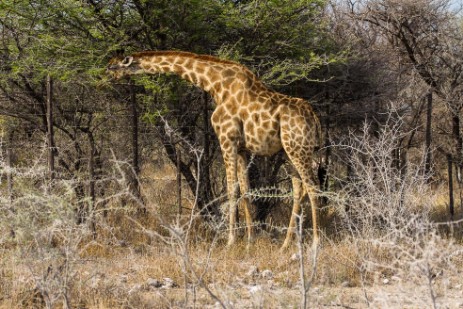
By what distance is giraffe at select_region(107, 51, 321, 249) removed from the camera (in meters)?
7.41

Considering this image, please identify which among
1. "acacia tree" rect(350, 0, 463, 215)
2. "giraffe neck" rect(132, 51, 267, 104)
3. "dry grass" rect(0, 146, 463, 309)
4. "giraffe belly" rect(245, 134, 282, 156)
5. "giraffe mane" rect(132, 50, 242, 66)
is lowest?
"dry grass" rect(0, 146, 463, 309)

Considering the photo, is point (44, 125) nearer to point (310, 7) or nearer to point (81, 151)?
point (81, 151)

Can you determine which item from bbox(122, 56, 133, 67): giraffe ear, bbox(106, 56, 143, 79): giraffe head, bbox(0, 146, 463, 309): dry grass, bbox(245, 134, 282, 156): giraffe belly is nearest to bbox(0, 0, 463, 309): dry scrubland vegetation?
bbox(0, 146, 463, 309): dry grass

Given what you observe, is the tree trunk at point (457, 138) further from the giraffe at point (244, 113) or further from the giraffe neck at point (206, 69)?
the giraffe neck at point (206, 69)

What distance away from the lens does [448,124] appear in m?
13.3

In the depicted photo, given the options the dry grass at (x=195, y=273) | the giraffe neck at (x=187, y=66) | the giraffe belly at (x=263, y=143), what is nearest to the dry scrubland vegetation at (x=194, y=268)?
the dry grass at (x=195, y=273)

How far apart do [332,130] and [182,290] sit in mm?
5874

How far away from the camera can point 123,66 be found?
7.49m

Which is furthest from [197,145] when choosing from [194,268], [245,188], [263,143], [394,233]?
[394,233]

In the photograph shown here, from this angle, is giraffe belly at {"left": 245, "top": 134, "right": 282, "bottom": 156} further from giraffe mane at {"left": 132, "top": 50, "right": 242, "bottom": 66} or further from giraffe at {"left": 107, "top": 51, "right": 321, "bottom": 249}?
giraffe mane at {"left": 132, "top": 50, "right": 242, "bottom": 66}

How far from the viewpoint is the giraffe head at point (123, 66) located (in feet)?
24.6

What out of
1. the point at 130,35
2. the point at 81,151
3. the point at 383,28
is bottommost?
the point at 81,151

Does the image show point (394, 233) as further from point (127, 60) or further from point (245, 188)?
point (127, 60)

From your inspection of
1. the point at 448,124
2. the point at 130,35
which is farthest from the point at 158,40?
the point at 448,124
